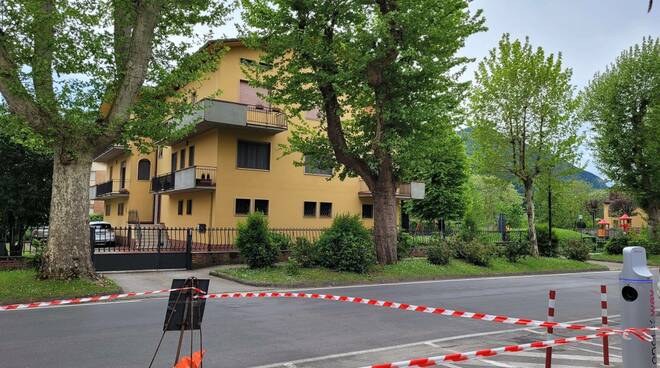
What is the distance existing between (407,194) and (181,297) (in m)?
28.2

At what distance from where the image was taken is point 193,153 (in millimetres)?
28516

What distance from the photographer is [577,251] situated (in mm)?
28062

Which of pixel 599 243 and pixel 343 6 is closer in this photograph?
pixel 343 6


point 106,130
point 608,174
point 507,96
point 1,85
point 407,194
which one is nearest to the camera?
point 1,85

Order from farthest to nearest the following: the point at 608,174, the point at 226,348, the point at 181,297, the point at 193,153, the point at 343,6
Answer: the point at 608,174 < the point at 193,153 < the point at 343,6 < the point at 226,348 < the point at 181,297

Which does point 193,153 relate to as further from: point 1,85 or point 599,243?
point 599,243

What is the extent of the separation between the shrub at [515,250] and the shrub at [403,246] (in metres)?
4.66

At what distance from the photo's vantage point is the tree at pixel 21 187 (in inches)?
699

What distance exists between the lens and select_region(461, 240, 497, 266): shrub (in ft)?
73.4

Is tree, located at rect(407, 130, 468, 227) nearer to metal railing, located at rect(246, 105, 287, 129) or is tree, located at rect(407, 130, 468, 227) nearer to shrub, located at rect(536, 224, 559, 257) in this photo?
shrub, located at rect(536, 224, 559, 257)

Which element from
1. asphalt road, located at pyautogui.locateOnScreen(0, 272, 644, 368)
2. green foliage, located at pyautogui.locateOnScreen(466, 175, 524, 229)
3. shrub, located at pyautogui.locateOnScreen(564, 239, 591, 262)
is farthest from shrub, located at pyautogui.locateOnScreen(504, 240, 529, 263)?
green foliage, located at pyautogui.locateOnScreen(466, 175, 524, 229)

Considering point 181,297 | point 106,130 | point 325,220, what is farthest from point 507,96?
point 181,297

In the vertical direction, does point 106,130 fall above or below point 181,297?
above

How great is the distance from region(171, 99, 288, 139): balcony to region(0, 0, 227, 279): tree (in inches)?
329
